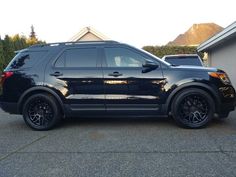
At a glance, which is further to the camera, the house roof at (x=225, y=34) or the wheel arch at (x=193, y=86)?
the house roof at (x=225, y=34)

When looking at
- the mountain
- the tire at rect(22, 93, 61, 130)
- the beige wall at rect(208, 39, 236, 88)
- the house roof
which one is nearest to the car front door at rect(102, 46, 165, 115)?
the tire at rect(22, 93, 61, 130)

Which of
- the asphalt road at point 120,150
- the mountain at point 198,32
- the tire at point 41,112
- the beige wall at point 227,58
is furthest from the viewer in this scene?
the mountain at point 198,32

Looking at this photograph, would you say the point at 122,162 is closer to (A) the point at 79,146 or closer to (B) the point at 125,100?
(A) the point at 79,146

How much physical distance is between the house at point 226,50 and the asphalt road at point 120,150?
4152mm

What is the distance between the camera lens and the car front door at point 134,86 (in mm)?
6293

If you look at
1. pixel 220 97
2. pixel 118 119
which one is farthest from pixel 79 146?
pixel 220 97

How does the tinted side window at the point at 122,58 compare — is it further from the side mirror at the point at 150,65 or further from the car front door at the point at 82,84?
the car front door at the point at 82,84

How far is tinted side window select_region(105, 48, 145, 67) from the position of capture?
6.46 meters

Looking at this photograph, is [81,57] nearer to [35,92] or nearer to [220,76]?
[35,92]

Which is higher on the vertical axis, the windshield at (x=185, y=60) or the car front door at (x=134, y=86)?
the windshield at (x=185, y=60)

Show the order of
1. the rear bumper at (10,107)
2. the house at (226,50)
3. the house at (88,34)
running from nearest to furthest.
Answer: the rear bumper at (10,107), the house at (226,50), the house at (88,34)

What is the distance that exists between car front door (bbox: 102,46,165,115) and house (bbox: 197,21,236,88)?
4298 mm

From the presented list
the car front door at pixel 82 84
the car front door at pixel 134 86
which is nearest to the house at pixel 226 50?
the car front door at pixel 134 86

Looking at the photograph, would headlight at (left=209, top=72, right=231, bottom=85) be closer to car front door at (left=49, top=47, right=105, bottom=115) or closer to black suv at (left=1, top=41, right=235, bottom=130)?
black suv at (left=1, top=41, right=235, bottom=130)
